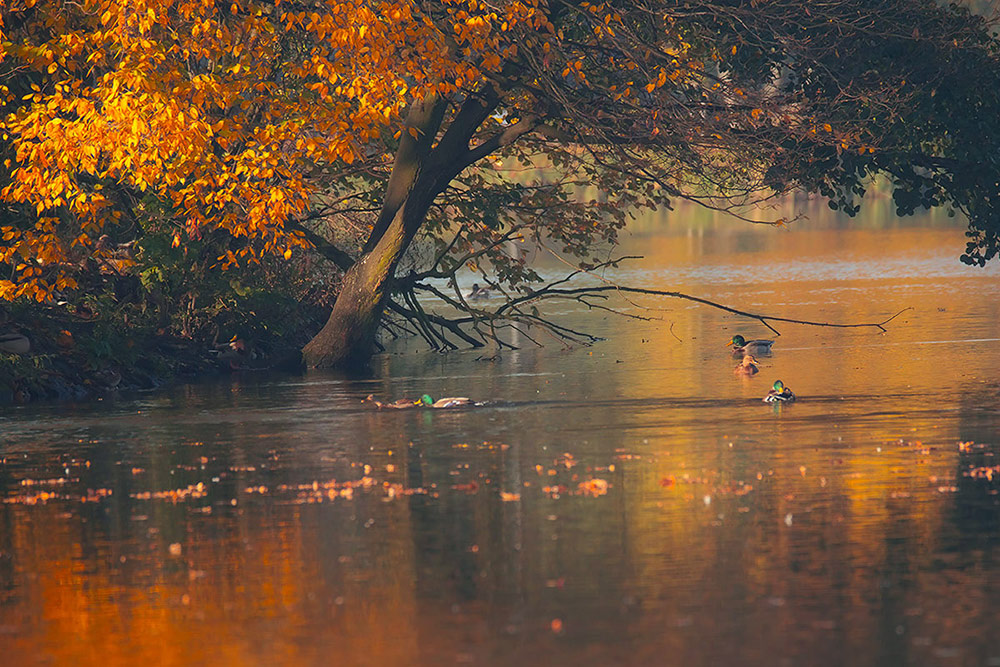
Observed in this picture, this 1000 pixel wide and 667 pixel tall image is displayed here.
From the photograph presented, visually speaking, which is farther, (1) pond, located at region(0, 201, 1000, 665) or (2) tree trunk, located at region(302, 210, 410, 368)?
(2) tree trunk, located at region(302, 210, 410, 368)

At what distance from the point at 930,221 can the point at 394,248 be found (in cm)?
6008

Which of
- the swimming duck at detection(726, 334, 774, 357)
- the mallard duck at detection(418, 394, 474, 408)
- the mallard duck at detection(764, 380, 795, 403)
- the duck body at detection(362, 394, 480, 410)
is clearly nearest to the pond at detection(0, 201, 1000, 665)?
the mallard duck at detection(764, 380, 795, 403)

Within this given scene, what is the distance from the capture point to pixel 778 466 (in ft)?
48.5

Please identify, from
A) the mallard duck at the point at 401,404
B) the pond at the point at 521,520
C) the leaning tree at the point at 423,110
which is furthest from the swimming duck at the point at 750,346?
the mallard duck at the point at 401,404

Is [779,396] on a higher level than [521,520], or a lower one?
higher

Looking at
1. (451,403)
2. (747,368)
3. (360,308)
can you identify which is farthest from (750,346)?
(451,403)

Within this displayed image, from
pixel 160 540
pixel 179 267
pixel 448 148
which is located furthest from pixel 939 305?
pixel 160 540

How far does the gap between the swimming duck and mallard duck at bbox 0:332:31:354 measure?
33.9ft

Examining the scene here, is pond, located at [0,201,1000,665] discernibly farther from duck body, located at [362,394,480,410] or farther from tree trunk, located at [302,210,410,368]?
tree trunk, located at [302,210,410,368]

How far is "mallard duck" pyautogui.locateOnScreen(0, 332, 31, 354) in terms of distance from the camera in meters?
23.6

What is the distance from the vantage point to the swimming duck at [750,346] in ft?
87.4

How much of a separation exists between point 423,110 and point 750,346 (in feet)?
20.0

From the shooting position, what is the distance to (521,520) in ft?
41.0

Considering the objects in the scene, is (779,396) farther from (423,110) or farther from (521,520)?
(423,110)
